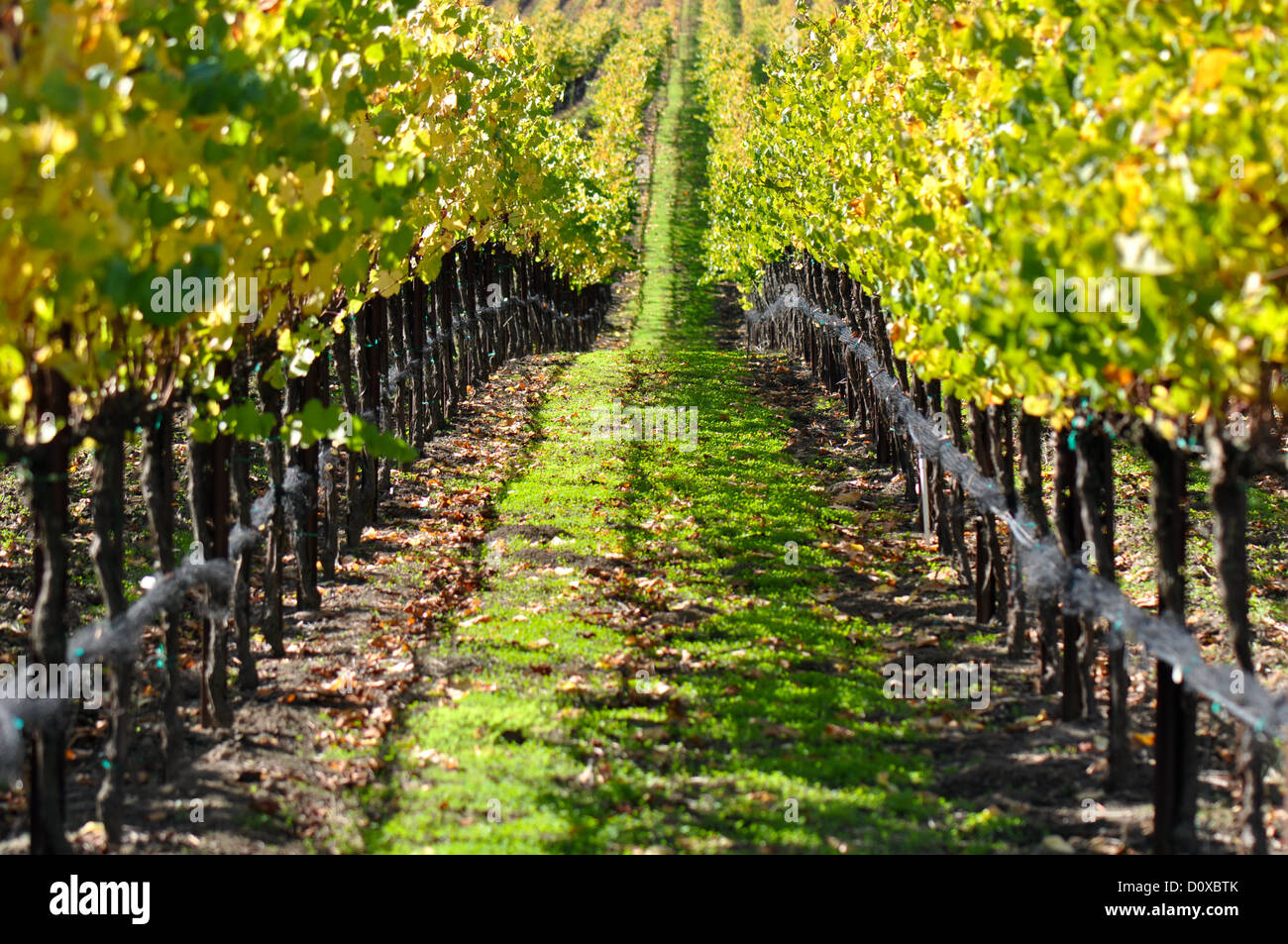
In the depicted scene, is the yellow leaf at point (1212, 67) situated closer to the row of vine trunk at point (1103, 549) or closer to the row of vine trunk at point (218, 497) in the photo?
the row of vine trunk at point (1103, 549)

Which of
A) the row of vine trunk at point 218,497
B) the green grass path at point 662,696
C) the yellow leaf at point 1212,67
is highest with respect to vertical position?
the yellow leaf at point 1212,67

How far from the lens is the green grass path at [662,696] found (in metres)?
5.37

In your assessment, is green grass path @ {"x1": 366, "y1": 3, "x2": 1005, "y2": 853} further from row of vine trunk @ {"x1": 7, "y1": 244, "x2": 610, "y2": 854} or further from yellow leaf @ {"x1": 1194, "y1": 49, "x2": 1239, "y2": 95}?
yellow leaf @ {"x1": 1194, "y1": 49, "x2": 1239, "y2": 95}

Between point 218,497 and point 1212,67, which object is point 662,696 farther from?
point 1212,67

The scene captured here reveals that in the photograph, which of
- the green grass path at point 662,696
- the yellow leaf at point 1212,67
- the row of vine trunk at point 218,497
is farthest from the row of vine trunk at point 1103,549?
the row of vine trunk at point 218,497

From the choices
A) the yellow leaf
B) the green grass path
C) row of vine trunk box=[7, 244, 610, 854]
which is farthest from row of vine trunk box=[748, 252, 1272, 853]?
row of vine trunk box=[7, 244, 610, 854]

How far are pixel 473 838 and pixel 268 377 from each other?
2.74 meters

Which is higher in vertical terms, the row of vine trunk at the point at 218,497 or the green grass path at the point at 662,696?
the row of vine trunk at the point at 218,497

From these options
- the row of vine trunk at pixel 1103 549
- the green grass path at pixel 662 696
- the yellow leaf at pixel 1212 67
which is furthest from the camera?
the green grass path at pixel 662 696

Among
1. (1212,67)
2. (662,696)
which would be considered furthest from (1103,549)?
(1212,67)

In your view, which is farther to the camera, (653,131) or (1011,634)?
(653,131)

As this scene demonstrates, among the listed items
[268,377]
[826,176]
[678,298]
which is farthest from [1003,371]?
[678,298]

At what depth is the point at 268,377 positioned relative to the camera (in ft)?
21.0
